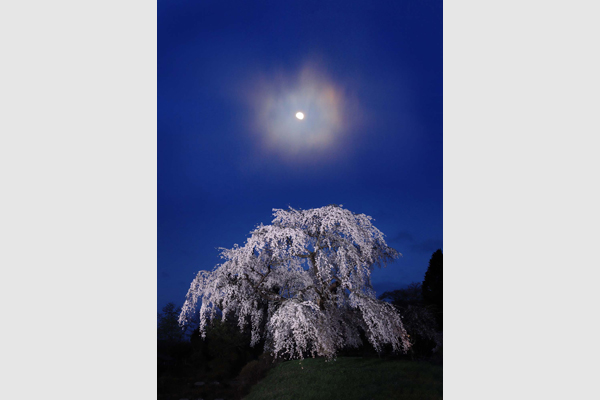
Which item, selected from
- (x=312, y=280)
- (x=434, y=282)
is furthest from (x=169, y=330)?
(x=434, y=282)

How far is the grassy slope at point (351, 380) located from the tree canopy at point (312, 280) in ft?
1.32

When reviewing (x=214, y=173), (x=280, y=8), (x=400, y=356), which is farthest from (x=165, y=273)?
(x=280, y=8)

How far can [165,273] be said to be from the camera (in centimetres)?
1025

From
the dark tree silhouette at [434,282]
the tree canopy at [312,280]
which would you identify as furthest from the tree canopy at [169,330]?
the dark tree silhouette at [434,282]

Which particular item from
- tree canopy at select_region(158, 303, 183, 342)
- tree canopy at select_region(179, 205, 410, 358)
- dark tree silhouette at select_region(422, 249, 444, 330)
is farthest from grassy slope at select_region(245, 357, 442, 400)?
tree canopy at select_region(158, 303, 183, 342)

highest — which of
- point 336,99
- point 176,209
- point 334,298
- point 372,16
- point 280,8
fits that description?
point 280,8

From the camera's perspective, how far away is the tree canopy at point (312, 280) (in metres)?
6.41

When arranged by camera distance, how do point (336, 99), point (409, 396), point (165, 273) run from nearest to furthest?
1. point (409, 396)
2. point (336, 99)
3. point (165, 273)

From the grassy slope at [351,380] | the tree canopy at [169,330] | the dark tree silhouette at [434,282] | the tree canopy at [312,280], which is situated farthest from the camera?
the tree canopy at [169,330]

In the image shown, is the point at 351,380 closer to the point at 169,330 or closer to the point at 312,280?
the point at 312,280

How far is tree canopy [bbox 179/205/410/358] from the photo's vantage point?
641cm

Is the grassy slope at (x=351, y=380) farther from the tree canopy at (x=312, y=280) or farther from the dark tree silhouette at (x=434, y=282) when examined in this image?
the dark tree silhouette at (x=434, y=282)
